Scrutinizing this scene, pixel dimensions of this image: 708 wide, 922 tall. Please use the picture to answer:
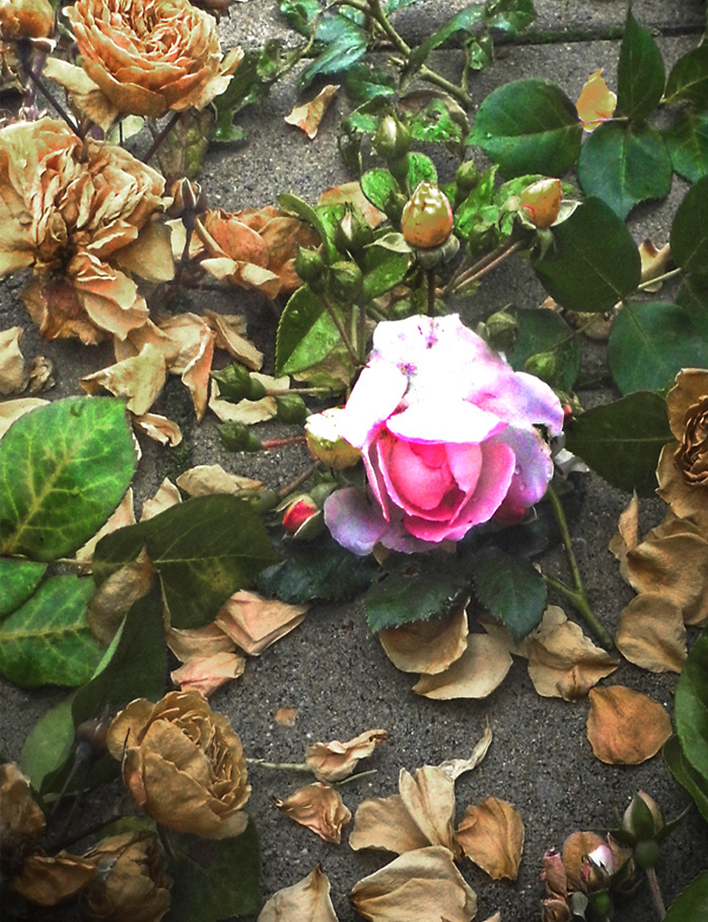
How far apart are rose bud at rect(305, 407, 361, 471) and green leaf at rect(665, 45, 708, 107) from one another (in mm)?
450

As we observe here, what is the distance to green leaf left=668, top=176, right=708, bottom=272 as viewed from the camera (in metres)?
0.68

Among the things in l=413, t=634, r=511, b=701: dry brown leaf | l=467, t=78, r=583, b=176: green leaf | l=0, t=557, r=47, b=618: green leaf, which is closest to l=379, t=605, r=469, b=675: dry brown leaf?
l=413, t=634, r=511, b=701: dry brown leaf

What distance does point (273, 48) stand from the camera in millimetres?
907

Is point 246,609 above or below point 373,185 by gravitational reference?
below

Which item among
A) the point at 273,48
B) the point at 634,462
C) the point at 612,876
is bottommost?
the point at 612,876

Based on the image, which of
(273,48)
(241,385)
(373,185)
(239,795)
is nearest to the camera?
(239,795)

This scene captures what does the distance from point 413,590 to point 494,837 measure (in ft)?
0.49

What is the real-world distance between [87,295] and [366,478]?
266 millimetres

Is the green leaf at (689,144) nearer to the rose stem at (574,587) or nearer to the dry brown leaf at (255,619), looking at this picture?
the rose stem at (574,587)

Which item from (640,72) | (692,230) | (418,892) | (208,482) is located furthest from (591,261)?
(418,892)

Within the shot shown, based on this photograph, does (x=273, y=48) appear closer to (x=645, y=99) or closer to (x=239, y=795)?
(x=645, y=99)

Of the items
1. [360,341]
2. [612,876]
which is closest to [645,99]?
[360,341]

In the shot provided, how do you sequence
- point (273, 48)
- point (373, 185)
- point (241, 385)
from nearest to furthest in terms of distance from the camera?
point (241, 385) → point (373, 185) → point (273, 48)

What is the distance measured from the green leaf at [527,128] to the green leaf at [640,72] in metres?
0.04
